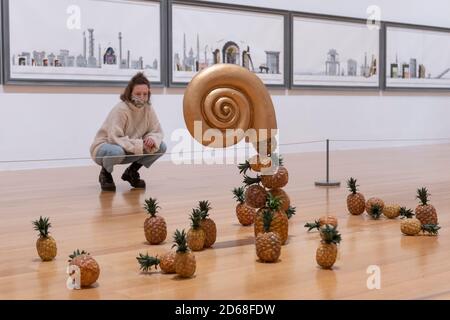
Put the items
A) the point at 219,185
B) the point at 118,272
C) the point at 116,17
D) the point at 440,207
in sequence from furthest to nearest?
the point at 116,17 → the point at 219,185 → the point at 440,207 → the point at 118,272

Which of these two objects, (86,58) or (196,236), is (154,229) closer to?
(196,236)

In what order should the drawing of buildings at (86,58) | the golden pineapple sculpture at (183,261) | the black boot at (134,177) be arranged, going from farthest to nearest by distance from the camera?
1. the drawing of buildings at (86,58)
2. the black boot at (134,177)
3. the golden pineapple sculpture at (183,261)

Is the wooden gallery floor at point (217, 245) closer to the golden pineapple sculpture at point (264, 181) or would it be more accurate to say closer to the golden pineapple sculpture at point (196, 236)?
the golden pineapple sculpture at point (196, 236)

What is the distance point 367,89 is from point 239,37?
330 cm

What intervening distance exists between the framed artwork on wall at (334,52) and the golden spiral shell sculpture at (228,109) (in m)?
8.60

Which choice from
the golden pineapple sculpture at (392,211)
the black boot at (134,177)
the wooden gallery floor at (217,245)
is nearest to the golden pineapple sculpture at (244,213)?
the wooden gallery floor at (217,245)

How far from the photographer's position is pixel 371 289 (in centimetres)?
354

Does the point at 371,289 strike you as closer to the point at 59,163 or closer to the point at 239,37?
the point at 59,163

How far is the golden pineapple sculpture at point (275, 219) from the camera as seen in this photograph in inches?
181

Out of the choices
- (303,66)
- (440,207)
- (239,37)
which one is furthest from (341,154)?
(440,207)

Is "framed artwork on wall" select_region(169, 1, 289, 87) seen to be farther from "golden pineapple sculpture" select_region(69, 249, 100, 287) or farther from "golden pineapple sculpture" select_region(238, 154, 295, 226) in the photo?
"golden pineapple sculpture" select_region(69, 249, 100, 287)

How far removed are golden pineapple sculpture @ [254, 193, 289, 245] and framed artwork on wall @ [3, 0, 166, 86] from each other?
21.1 ft

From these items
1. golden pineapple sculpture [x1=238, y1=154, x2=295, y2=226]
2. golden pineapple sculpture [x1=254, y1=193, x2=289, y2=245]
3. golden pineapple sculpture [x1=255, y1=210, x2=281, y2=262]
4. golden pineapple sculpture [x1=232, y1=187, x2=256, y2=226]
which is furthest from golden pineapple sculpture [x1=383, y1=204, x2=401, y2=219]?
golden pineapple sculpture [x1=255, y1=210, x2=281, y2=262]

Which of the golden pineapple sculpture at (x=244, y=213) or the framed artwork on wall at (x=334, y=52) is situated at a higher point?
the framed artwork on wall at (x=334, y=52)
